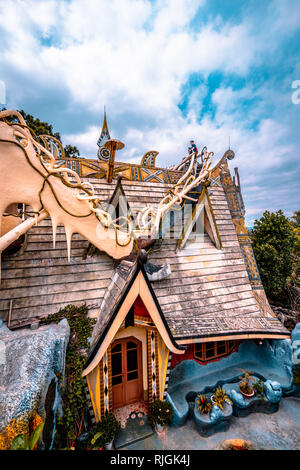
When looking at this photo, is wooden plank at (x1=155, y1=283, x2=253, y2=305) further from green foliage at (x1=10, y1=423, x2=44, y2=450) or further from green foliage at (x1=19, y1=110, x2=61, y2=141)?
green foliage at (x1=19, y1=110, x2=61, y2=141)

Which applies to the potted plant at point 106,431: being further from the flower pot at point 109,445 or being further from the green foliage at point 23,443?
the green foliage at point 23,443

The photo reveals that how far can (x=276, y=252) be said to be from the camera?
956cm

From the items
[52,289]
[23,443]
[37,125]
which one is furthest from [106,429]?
[37,125]

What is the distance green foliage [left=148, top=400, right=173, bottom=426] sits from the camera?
13.5 ft

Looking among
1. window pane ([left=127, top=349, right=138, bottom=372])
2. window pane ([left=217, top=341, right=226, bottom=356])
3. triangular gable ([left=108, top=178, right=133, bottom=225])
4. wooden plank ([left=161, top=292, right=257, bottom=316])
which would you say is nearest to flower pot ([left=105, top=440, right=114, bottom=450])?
window pane ([left=127, top=349, right=138, bottom=372])

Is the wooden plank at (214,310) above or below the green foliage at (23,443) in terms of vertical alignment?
above

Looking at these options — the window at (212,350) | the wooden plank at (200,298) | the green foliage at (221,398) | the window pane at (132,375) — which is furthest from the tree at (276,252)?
the window pane at (132,375)

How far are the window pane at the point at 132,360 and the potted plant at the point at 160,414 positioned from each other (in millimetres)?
860

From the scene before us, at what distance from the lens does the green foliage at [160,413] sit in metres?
4.12

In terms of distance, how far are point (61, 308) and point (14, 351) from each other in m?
1.37

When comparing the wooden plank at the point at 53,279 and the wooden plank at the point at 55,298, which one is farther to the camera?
the wooden plank at the point at 53,279

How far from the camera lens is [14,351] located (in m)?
2.92
